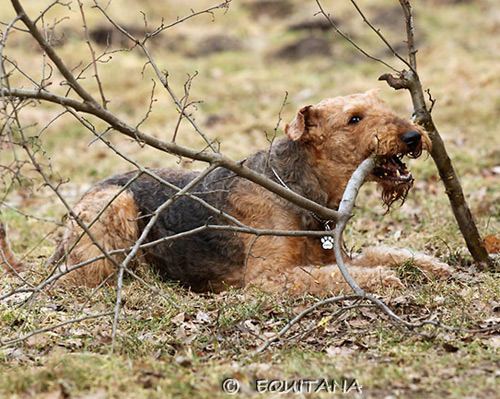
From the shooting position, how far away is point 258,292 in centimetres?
470

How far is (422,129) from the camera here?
182 inches

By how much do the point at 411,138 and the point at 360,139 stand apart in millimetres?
445

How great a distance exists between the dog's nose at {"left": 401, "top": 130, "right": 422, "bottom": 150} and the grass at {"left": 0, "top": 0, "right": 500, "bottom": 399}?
106 centimetres

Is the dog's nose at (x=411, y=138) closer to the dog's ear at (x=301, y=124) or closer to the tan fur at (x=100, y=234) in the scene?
Result: the dog's ear at (x=301, y=124)

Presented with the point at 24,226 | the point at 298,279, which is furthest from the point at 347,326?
the point at 24,226

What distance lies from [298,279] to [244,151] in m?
5.72

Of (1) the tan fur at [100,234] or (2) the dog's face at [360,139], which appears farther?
(1) the tan fur at [100,234]

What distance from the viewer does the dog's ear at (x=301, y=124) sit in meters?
4.91

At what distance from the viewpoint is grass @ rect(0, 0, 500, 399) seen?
312 centimetres

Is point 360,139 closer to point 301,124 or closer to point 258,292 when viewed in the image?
point 301,124
